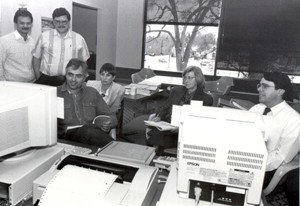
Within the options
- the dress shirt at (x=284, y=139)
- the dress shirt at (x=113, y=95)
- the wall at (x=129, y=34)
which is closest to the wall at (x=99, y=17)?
the wall at (x=129, y=34)

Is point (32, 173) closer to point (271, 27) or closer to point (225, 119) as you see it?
point (225, 119)

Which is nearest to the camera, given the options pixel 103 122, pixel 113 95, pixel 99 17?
pixel 103 122

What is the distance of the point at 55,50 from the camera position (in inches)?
147

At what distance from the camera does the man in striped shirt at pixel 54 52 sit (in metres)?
3.68

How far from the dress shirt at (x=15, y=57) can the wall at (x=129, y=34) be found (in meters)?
3.76

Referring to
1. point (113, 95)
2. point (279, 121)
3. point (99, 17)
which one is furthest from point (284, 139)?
point (99, 17)

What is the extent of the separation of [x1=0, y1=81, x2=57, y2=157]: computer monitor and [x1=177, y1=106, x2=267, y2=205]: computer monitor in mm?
662

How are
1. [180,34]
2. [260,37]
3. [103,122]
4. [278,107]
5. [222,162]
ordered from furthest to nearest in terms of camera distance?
1. [180,34]
2. [260,37]
3. [103,122]
4. [278,107]
5. [222,162]

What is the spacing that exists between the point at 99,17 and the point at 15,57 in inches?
134

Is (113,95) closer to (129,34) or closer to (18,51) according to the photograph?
(18,51)

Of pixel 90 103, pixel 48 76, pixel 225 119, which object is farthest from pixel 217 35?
pixel 225 119

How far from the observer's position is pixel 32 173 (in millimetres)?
1308

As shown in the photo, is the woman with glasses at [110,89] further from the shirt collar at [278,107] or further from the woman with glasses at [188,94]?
the shirt collar at [278,107]

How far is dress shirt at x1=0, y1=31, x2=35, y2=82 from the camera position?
136 inches
